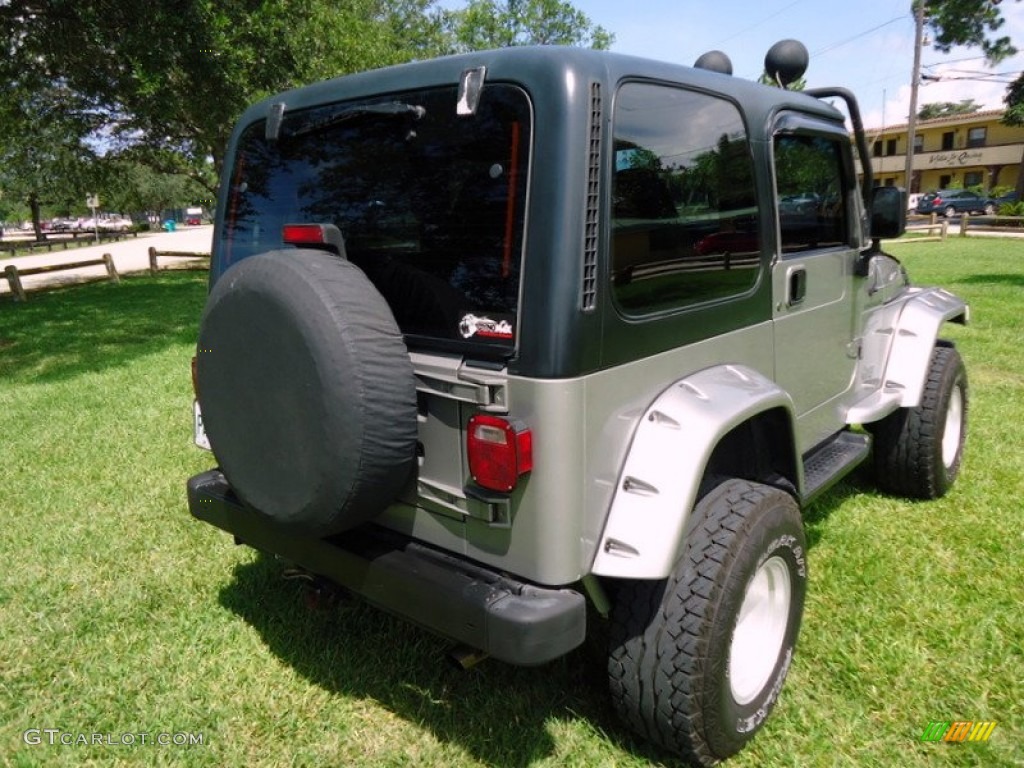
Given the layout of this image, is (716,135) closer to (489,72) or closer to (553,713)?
(489,72)

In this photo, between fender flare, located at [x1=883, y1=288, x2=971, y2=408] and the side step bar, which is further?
fender flare, located at [x1=883, y1=288, x2=971, y2=408]

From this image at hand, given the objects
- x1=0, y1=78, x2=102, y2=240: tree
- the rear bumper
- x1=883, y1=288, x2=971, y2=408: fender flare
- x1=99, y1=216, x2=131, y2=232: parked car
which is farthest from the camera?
x1=99, y1=216, x2=131, y2=232: parked car

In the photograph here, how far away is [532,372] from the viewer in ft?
6.07

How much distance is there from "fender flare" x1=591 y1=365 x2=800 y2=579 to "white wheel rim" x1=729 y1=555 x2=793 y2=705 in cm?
52

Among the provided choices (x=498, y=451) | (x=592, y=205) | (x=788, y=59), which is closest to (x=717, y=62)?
(x=788, y=59)

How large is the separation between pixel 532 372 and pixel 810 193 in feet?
5.94

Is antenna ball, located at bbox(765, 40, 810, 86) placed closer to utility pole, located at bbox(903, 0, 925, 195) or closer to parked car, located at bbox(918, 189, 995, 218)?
utility pole, located at bbox(903, 0, 925, 195)

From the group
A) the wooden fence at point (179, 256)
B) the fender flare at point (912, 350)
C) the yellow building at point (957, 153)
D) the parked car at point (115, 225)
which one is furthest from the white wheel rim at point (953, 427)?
the parked car at point (115, 225)

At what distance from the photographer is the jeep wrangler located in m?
1.87

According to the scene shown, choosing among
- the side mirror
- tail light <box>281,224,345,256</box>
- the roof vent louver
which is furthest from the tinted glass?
tail light <box>281,224,345,256</box>

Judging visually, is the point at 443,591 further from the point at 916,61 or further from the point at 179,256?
the point at 916,61

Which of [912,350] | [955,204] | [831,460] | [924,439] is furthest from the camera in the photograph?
[955,204]

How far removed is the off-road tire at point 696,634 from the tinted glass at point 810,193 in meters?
1.17

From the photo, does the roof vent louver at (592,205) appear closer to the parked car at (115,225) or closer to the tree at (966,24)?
the tree at (966,24)
